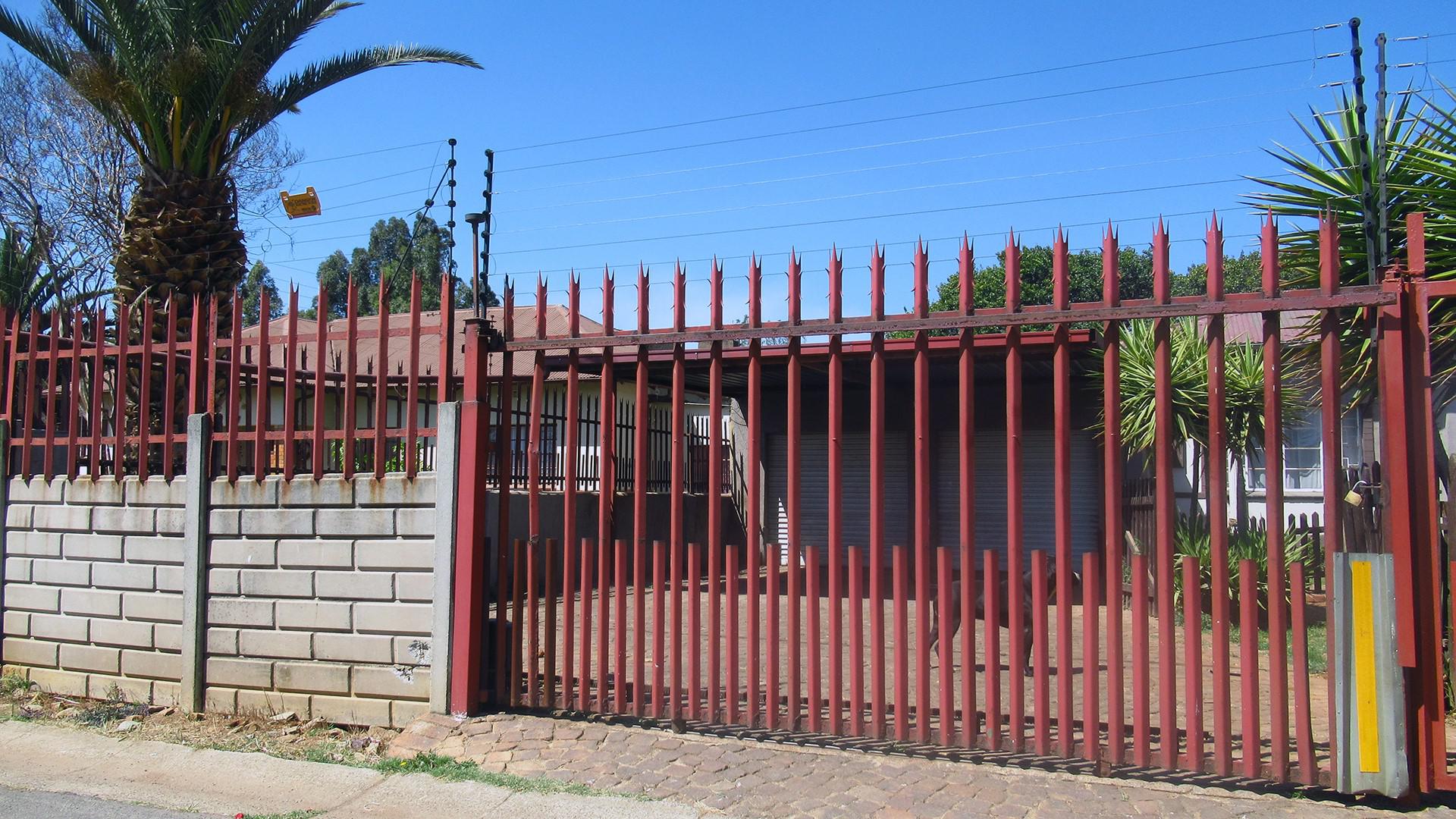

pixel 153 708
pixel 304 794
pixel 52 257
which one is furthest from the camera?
pixel 52 257

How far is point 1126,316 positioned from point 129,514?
21.6 feet

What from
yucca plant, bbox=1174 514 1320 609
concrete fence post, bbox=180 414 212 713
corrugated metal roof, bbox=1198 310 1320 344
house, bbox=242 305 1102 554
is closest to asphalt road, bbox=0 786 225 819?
concrete fence post, bbox=180 414 212 713

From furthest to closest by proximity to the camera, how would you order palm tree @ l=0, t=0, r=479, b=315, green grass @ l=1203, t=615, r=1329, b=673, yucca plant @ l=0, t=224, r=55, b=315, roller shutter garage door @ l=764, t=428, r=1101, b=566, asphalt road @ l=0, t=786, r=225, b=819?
yucca plant @ l=0, t=224, r=55, b=315, roller shutter garage door @ l=764, t=428, r=1101, b=566, palm tree @ l=0, t=0, r=479, b=315, green grass @ l=1203, t=615, r=1329, b=673, asphalt road @ l=0, t=786, r=225, b=819

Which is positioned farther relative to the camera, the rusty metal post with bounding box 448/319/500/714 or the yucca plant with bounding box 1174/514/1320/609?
the yucca plant with bounding box 1174/514/1320/609

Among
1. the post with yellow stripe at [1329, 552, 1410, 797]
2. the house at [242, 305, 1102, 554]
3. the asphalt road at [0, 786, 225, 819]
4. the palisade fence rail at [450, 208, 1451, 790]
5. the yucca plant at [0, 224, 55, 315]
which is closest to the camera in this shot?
the post with yellow stripe at [1329, 552, 1410, 797]

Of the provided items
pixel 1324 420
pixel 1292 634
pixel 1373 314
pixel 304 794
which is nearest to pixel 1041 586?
pixel 1292 634

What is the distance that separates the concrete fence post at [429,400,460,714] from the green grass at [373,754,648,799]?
0.51 metres

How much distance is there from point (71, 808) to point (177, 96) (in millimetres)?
6740

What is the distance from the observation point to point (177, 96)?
9734 mm

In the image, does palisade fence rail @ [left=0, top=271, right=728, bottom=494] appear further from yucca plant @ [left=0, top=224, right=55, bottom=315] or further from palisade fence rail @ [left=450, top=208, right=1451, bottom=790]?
yucca plant @ [left=0, top=224, right=55, bottom=315]

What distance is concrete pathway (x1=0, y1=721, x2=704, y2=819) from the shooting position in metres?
5.12

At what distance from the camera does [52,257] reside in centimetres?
1905

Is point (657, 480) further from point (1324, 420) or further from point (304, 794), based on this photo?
point (1324, 420)

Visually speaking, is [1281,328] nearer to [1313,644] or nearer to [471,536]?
[471,536]
